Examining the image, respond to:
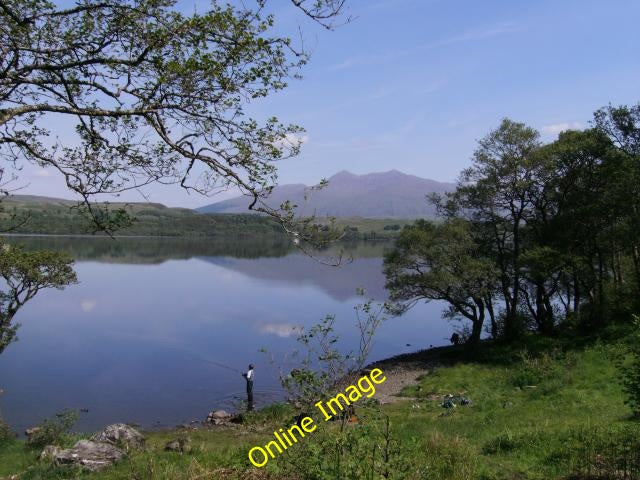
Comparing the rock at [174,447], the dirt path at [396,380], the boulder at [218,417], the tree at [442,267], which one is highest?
the tree at [442,267]

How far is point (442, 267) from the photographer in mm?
32312

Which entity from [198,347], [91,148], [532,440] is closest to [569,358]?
[532,440]

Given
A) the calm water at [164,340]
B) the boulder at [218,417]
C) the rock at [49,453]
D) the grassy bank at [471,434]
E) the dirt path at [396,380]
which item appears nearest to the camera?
the grassy bank at [471,434]

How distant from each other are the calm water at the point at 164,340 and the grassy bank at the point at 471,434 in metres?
2.46

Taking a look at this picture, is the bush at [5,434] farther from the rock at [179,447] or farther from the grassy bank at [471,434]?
the rock at [179,447]

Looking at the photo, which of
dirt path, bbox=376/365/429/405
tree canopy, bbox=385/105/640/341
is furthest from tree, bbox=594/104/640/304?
dirt path, bbox=376/365/429/405

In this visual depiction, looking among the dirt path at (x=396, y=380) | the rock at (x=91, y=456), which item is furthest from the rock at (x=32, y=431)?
the dirt path at (x=396, y=380)

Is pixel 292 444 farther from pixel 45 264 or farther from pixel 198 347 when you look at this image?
pixel 198 347

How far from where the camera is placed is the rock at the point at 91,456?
12.4 m

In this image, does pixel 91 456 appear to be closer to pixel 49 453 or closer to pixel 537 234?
pixel 49 453

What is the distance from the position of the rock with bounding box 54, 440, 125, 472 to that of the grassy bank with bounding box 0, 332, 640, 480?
1.52 ft

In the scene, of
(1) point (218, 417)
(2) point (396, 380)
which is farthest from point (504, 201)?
(1) point (218, 417)

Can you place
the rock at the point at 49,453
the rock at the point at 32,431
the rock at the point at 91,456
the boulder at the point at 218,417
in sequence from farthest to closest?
the boulder at the point at 218,417 < the rock at the point at 32,431 < the rock at the point at 49,453 < the rock at the point at 91,456

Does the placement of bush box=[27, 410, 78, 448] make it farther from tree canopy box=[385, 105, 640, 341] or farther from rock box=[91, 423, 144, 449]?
tree canopy box=[385, 105, 640, 341]
